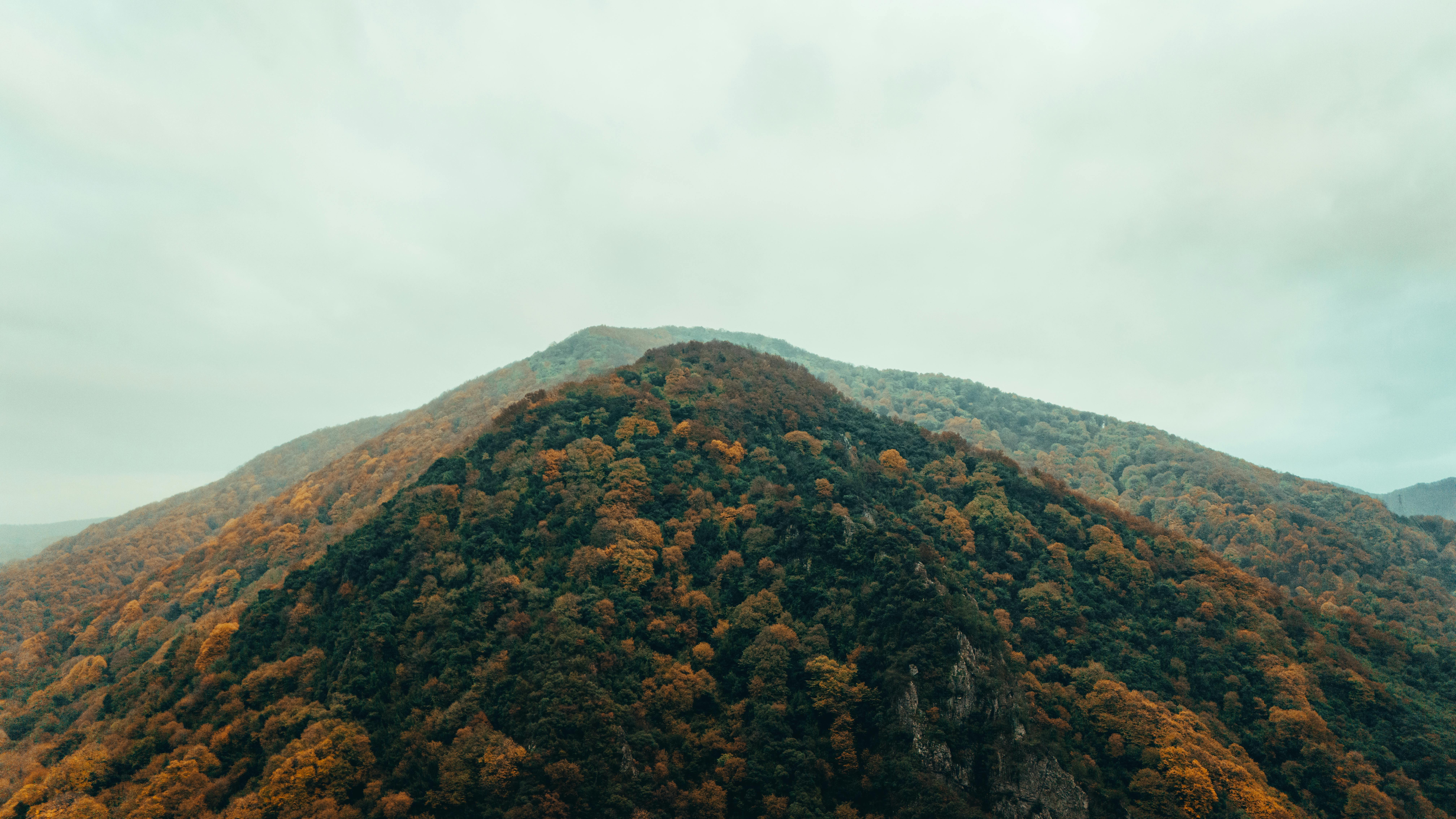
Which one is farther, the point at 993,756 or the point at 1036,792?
the point at 993,756

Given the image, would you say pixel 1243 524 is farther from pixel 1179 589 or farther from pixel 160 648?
pixel 160 648

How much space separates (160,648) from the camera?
9000 cm

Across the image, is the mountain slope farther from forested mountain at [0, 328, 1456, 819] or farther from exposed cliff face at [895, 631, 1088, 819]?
exposed cliff face at [895, 631, 1088, 819]

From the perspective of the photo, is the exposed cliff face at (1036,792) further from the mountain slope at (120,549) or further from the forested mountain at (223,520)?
the mountain slope at (120,549)

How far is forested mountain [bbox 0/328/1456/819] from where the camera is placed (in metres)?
63.0

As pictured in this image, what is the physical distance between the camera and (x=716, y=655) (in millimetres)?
76062

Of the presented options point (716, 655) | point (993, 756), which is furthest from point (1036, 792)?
point (716, 655)

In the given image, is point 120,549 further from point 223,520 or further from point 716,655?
point 716,655

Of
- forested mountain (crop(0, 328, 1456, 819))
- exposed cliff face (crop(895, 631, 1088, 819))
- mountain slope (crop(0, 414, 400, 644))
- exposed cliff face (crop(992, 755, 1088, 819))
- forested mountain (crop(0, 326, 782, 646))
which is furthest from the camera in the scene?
mountain slope (crop(0, 414, 400, 644))

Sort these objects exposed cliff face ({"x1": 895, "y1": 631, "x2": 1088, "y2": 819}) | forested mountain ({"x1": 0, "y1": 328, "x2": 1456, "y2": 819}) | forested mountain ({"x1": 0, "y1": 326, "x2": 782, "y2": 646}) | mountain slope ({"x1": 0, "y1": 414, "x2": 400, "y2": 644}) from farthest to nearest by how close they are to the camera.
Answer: mountain slope ({"x1": 0, "y1": 414, "x2": 400, "y2": 644}), forested mountain ({"x1": 0, "y1": 326, "x2": 782, "y2": 646}), forested mountain ({"x1": 0, "y1": 328, "x2": 1456, "y2": 819}), exposed cliff face ({"x1": 895, "y1": 631, "x2": 1088, "y2": 819})

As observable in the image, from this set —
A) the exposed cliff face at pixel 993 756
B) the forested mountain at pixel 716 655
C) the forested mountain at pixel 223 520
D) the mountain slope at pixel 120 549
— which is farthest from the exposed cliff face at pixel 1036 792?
the mountain slope at pixel 120 549

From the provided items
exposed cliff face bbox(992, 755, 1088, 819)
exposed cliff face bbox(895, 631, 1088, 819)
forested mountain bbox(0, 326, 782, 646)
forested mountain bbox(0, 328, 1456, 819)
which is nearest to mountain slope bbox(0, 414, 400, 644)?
forested mountain bbox(0, 326, 782, 646)

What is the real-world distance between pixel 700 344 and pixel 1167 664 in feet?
342

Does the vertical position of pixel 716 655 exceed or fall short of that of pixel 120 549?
it falls short
